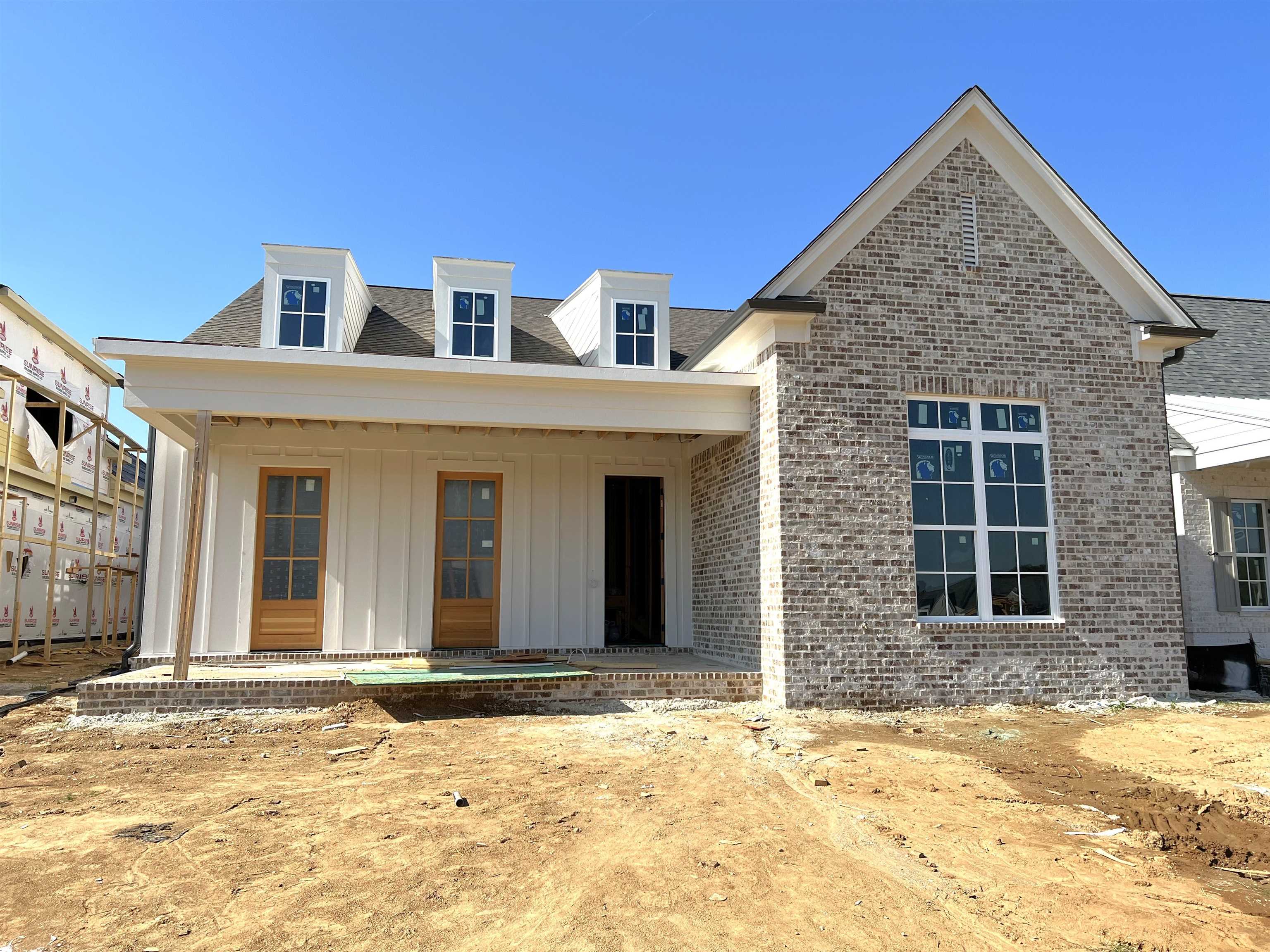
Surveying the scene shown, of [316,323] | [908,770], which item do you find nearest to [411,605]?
[316,323]

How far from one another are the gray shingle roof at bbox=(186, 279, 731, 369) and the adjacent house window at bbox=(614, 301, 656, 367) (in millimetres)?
879

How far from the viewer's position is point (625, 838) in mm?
4566

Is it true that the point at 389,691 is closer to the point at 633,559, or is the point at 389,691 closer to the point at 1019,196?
the point at 633,559

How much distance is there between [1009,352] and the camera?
9383mm

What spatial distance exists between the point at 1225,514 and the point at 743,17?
30.8 ft

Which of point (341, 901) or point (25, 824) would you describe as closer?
point (341, 901)

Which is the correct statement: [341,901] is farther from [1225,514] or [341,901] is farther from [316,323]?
[1225,514]

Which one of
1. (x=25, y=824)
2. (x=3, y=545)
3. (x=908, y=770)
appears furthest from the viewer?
(x=3, y=545)

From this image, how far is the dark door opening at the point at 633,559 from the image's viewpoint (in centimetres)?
1235

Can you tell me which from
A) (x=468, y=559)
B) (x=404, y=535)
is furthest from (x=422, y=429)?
(x=468, y=559)

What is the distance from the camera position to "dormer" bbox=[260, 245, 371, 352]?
34.1 ft

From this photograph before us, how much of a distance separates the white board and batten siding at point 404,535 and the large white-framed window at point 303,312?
120cm

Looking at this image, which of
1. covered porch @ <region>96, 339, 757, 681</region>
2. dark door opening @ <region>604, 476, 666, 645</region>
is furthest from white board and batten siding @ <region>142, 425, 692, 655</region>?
dark door opening @ <region>604, 476, 666, 645</region>

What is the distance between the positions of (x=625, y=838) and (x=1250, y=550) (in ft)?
36.7
